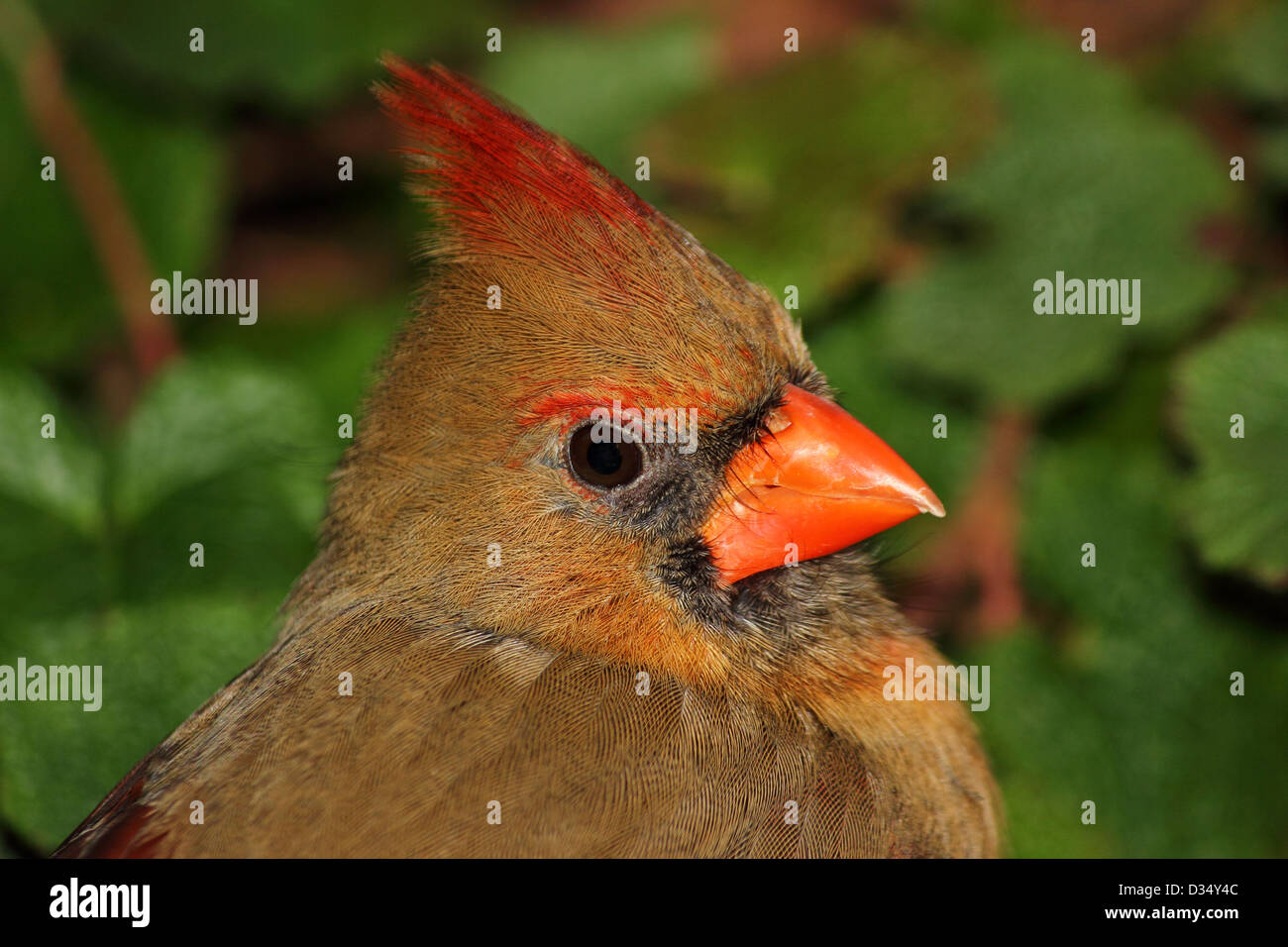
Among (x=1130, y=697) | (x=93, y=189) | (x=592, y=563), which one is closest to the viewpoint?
(x=592, y=563)

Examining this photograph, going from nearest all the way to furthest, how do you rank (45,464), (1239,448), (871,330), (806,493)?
(806,493), (1239,448), (45,464), (871,330)

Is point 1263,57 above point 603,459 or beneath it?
above

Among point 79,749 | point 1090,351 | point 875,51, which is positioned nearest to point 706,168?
point 875,51

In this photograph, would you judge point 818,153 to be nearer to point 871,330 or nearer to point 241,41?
point 871,330

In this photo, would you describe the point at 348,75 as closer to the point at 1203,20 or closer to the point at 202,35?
the point at 202,35
